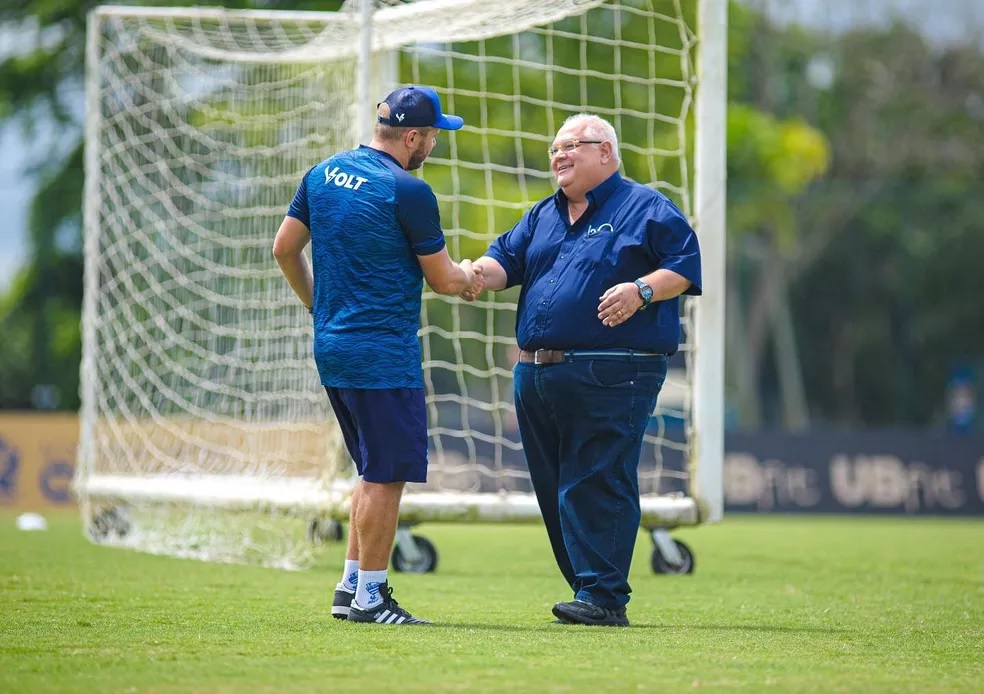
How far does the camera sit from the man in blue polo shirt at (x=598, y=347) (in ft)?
19.4

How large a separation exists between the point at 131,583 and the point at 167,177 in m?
4.98

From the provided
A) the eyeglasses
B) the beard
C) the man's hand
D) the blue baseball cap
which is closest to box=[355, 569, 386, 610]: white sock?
the man's hand

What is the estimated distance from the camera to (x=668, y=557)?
844cm

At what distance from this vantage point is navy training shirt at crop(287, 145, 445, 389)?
563 centimetres

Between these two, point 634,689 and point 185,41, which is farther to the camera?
point 185,41

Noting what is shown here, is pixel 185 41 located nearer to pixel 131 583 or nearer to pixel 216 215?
pixel 216 215

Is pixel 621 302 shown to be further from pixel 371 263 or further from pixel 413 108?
pixel 413 108

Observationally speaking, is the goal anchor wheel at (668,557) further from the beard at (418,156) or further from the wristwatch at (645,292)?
the beard at (418,156)

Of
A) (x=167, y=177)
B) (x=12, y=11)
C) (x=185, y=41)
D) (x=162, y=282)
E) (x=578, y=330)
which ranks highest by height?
(x=12, y=11)

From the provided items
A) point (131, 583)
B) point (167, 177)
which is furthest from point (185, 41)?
point (131, 583)

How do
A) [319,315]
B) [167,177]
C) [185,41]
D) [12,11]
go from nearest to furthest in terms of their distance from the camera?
[319,315] → [185,41] → [167,177] → [12,11]

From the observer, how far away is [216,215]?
11625 mm

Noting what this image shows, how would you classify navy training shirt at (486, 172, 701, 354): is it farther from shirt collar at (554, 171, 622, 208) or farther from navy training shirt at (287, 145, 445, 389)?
navy training shirt at (287, 145, 445, 389)

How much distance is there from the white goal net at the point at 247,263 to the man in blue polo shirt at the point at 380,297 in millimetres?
2452
